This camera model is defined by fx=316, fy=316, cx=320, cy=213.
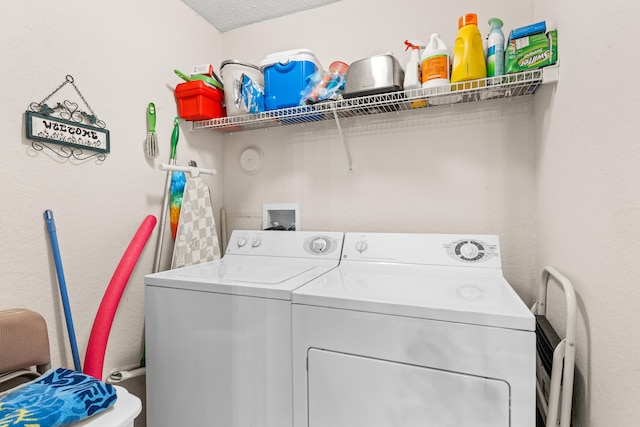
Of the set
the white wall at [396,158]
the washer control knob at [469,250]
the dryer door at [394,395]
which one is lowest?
the dryer door at [394,395]

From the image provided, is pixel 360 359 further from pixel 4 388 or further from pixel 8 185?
pixel 8 185

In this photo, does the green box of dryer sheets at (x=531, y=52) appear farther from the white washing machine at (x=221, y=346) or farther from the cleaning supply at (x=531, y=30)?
the white washing machine at (x=221, y=346)

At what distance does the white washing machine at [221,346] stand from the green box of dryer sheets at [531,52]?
1.26m

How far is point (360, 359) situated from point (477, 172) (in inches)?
47.0

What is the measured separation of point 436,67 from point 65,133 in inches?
66.2

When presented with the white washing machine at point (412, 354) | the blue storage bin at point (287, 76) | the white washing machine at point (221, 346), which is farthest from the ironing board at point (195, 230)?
the white washing machine at point (412, 354)

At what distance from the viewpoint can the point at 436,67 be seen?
1484 millimetres

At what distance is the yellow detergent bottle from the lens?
1.42 m

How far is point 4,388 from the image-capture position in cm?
107

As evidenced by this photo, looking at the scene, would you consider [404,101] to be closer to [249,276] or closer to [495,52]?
[495,52]

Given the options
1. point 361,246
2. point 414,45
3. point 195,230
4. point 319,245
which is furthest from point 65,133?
point 414,45

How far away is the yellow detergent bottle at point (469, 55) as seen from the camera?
1.42 metres

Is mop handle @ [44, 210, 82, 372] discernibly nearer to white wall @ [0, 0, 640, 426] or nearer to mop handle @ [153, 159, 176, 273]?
white wall @ [0, 0, 640, 426]

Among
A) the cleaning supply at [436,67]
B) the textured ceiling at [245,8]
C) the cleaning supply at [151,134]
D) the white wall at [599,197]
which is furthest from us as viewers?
the textured ceiling at [245,8]
